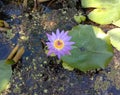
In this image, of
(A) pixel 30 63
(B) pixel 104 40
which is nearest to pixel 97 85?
(B) pixel 104 40

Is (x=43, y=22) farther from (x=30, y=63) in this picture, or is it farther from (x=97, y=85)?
(x=97, y=85)

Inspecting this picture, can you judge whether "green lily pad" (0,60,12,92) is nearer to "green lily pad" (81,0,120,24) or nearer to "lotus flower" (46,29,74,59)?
"lotus flower" (46,29,74,59)

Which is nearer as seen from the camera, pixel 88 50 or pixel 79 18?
pixel 88 50

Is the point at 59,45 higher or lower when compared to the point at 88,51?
higher

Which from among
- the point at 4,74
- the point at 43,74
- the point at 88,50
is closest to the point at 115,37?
the point at 88,50

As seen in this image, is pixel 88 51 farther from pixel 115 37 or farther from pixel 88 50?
pixel 115 37

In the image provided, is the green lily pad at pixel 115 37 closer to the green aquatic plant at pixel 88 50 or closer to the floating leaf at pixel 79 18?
the green aquatic plant at pixel 88 50

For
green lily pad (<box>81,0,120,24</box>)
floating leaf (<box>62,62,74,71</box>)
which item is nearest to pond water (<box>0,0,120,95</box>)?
floating leaf (<box>62,62,74,71</box>)
